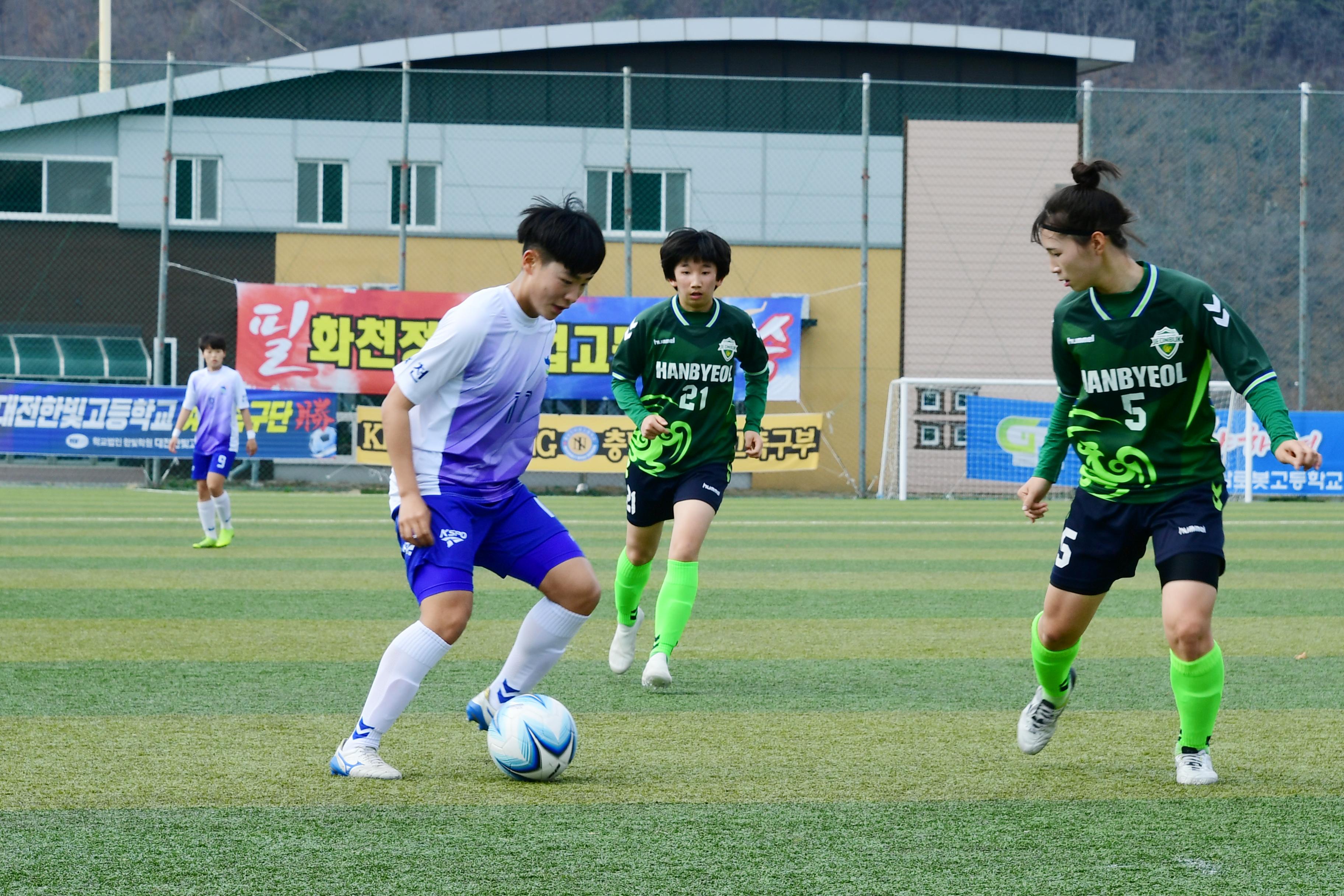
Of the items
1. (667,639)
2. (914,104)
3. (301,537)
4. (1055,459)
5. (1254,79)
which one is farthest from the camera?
(1254,79)

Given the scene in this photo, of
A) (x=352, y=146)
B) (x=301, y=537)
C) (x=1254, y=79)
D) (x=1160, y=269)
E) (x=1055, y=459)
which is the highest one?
(x=1254, y=79)

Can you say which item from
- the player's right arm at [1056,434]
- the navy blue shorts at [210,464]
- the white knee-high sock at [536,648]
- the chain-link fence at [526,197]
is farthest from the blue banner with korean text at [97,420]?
the player's right arm at [1056,434]

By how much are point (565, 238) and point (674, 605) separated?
248cm

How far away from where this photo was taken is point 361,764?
4.31m

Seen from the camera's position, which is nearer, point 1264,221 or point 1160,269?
point 1160,269

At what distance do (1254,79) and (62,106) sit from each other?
3629cm

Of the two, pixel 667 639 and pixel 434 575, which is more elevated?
pixel 434 575

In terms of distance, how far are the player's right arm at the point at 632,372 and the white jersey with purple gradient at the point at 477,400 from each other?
2.04 metres

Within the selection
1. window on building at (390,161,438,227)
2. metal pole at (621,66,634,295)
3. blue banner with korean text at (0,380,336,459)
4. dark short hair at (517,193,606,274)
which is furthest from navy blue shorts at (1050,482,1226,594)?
window on building at (390,161,438,227)

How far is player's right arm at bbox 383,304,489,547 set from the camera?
14.1ft

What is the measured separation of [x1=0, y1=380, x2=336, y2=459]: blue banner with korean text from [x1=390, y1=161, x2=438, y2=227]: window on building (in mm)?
5268

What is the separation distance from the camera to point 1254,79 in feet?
151

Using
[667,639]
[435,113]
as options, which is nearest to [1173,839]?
[667,639]

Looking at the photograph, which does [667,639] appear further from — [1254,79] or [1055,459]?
[1254,79]
